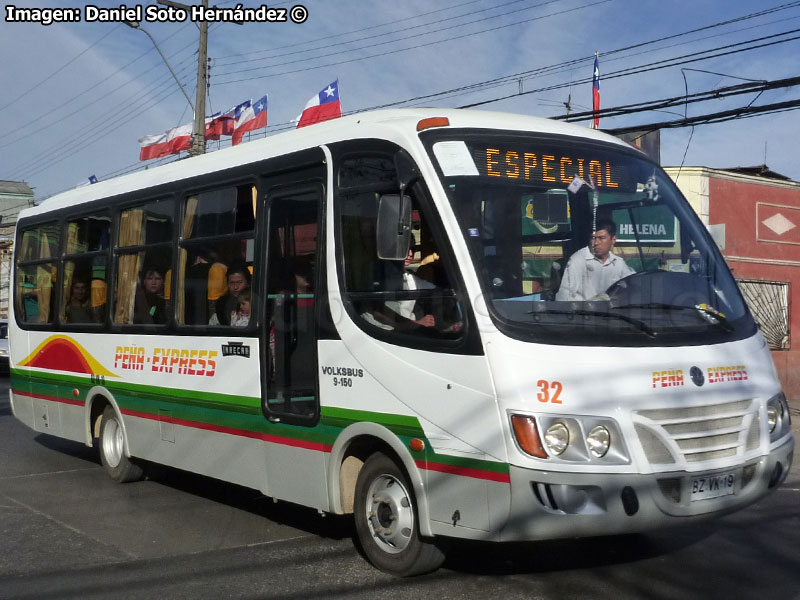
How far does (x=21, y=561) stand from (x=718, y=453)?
4752mm

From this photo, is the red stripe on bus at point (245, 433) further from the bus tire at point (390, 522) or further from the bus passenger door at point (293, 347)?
the bus tire at point (390, 522)

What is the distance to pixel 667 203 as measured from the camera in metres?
6.58

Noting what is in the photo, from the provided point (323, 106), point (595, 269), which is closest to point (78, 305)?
point (595, 269)

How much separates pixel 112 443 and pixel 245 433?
3162 millimetres

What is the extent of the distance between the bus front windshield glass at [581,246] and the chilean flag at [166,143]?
21.9 metres

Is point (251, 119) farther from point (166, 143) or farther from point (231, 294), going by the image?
point (231, 294)

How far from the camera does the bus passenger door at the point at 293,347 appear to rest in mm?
6734

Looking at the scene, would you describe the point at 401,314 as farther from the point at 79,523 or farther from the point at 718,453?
the point at 79,523

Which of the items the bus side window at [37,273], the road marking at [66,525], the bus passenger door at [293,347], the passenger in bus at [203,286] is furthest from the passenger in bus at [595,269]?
the bus side window at [37,273]

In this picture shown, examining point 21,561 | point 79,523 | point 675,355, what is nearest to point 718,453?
point 675,355

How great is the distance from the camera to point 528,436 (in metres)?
5.14

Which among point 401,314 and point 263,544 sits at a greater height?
point 401,314

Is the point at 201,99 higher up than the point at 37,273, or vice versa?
the point at 201,99

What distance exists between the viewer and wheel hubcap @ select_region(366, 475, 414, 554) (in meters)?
5.96
